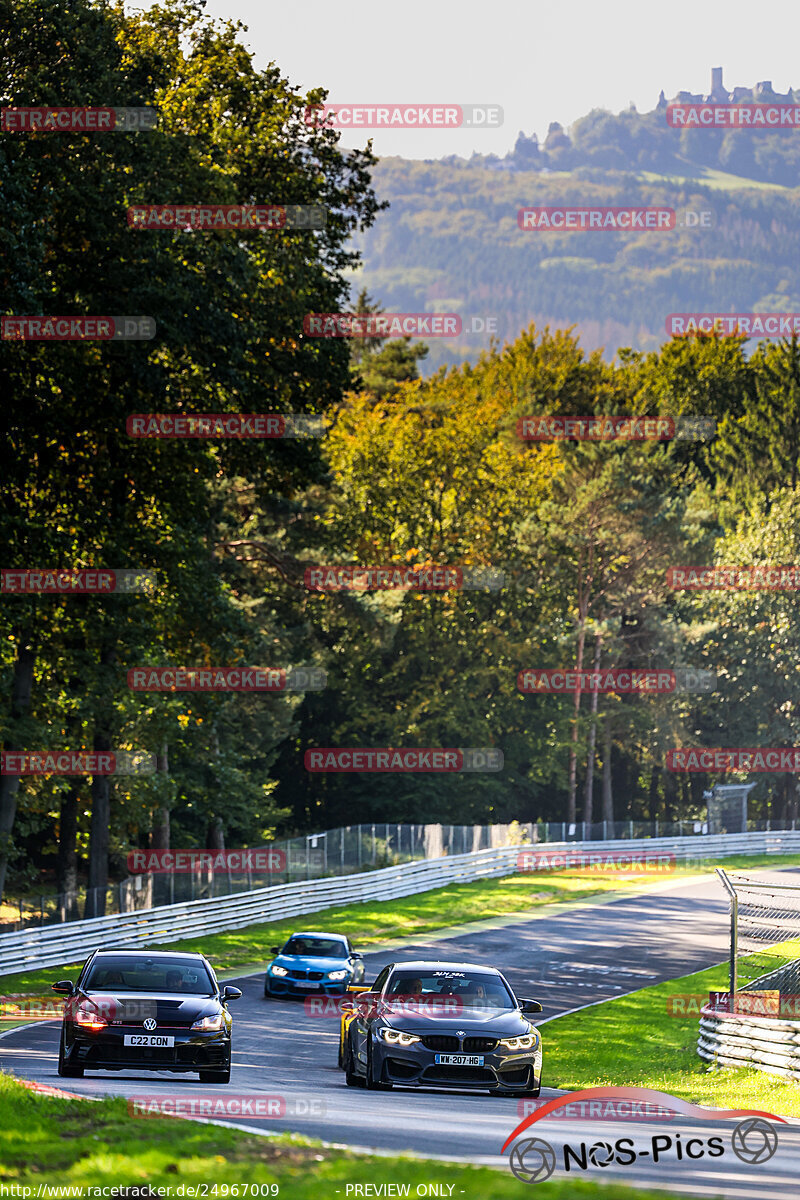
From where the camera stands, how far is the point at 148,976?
1490 centimetres

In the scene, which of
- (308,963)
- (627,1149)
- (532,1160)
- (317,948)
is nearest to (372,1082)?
(627,1149)

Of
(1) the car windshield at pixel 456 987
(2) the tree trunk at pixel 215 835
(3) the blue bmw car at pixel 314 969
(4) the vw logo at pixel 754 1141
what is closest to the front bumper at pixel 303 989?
(3) the blue bmw car at pixel 314 969

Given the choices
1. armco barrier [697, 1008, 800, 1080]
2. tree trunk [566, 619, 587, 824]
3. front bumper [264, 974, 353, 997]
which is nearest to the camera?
armco barrier [697, 1008, 800, 1080]

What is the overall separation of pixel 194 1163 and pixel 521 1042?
6.07 m

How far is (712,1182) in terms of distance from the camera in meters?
9.15

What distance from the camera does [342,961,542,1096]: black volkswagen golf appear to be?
1347 cm

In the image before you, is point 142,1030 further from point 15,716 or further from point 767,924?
point 15,716

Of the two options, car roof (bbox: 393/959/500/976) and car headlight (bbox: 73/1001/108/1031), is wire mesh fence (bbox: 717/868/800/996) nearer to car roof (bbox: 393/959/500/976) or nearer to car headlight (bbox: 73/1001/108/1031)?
car roof (bbox: 393/959/500/976)

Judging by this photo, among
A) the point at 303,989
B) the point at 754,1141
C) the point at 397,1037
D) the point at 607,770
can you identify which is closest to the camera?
the point at 754,1141

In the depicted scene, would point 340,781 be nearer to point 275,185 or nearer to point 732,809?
point 732,809

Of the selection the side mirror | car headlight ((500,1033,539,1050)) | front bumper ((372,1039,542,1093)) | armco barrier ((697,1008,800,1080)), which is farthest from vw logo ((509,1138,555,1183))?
armco barrier ((697,1008,800,1080))

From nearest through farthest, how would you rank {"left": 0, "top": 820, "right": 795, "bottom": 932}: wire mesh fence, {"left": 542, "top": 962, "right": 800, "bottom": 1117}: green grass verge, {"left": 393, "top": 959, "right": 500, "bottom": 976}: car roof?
{"left": 393, "top": 959, "right": 500, "bottom": 976}: car roof < {"left": 542, "top": 962, "right": 800, "bottom": 1117}: green grass verge < {"left": 0, "top": 820, "right": 795, "bottom": 932}: wire mesh fence

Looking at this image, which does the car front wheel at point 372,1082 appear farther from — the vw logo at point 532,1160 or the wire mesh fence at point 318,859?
the wire mesh fence at point 318,859

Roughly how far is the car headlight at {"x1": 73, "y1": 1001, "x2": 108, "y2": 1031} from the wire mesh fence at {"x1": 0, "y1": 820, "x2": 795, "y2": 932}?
1778 centimetres
